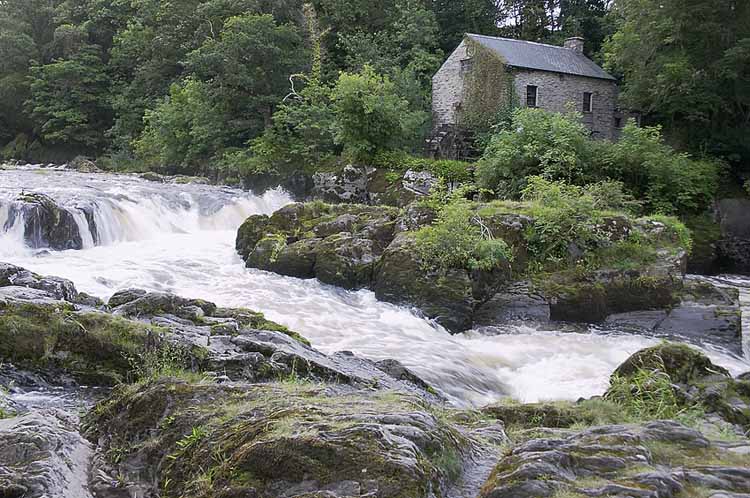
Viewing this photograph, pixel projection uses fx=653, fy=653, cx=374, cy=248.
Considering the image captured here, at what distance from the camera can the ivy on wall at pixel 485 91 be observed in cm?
2867

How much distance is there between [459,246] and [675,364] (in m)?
6.60

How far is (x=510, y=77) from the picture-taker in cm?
2877

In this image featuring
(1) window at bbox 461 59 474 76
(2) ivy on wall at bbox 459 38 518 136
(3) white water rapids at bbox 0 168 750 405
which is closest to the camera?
(3) white water rapids at bbox 0 168 750 405

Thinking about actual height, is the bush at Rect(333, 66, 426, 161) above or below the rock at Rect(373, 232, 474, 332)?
above

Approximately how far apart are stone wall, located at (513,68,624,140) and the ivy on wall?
0.57m

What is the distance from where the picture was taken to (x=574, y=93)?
30047 mm

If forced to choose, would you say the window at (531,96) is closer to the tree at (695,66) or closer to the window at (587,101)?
the window at (587,101)

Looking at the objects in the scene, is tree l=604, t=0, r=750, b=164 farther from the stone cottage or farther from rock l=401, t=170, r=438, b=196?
rock l=401, t=170, r=438, b=196

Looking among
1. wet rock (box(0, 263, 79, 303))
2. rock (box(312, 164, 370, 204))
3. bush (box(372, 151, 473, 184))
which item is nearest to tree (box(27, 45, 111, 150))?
rock (box(312, 164, 370, 204))

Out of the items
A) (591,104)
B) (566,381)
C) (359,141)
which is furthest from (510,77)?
(566,381)

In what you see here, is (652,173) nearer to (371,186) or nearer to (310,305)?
(371,186)

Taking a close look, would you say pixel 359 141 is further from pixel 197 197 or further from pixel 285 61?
pixel 285 61

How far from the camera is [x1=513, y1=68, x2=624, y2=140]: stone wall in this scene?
95.3ft

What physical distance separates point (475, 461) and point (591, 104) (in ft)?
97.0
